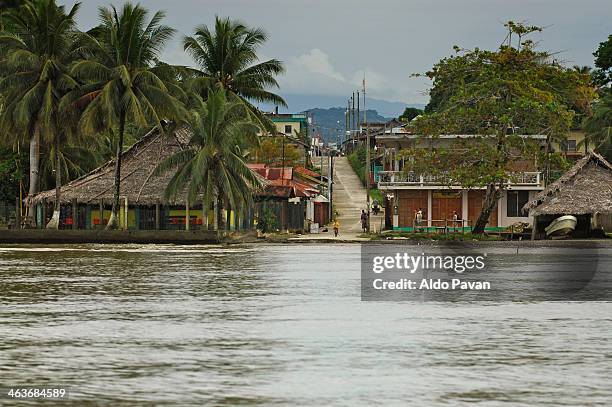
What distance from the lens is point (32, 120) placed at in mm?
50375

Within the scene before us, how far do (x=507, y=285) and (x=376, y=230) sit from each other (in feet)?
100

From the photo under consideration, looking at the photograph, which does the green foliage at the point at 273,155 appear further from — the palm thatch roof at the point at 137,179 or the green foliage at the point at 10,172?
the palm thatch roof at the point at 137,179

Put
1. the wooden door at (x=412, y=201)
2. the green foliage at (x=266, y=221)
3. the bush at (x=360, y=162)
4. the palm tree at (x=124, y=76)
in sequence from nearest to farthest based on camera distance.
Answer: the palm tree at (x=124, y=76), the green foliage at (x=266, y=221), the wooden door at (x=412, y=201), the bush at (x=360, y=162)

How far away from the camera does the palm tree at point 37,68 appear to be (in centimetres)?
4878

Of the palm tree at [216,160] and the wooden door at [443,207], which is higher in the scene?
the palm tree at [216,160]

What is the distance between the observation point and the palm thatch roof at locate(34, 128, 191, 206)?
53094 millimetres

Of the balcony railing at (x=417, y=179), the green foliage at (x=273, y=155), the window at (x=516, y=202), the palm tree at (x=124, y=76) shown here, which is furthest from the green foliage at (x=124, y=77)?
the green foliage at (x=273, y=155)

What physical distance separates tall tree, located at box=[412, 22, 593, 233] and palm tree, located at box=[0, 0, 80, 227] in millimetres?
16588

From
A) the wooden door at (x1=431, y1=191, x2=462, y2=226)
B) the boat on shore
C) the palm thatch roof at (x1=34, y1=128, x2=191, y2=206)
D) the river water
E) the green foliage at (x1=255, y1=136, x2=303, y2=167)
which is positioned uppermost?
the green foliage at (x1=255, y1=136, x2=303, y2=167)

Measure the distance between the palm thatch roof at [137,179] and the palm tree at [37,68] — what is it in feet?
11.1

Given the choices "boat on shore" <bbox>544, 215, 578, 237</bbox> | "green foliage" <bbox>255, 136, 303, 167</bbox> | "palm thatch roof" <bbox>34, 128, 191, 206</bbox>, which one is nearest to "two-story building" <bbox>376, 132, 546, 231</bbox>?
"boat on shore" <bbox>544, 215, 578, 237</bbox>

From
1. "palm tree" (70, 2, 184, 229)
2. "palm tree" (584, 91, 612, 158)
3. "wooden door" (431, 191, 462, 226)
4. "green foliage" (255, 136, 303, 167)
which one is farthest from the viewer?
"green foliage" (255, 136, 303, 167)

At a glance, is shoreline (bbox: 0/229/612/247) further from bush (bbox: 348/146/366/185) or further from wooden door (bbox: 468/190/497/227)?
bush (bbox: 348/146/366/185)

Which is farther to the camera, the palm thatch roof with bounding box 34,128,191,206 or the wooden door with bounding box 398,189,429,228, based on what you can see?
the wooden door with bounding box 398,189,429,228
